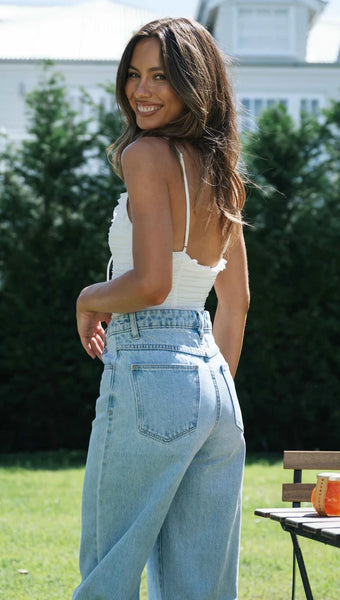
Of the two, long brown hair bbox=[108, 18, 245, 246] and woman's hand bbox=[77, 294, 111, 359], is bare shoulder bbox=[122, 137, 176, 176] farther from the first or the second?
woman's hand bbox=[77, 294, 111, 359]

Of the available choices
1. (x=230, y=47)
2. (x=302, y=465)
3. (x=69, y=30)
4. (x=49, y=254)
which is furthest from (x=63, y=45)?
(x=302, y=465)

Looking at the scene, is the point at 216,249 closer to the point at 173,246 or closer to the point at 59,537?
the point at 173,246

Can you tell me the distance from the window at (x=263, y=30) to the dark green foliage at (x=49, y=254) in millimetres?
9184

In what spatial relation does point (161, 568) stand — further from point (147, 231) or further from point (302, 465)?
point (302, 465)

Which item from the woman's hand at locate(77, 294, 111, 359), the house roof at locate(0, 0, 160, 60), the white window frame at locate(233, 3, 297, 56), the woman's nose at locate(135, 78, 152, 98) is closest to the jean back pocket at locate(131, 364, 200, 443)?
the woman's hand at locate(77, 294, 111, 359)

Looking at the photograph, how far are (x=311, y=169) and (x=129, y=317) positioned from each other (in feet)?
26.5

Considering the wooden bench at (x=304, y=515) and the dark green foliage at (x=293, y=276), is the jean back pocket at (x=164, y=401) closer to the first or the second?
the wooden bench at (x=304, y=515)

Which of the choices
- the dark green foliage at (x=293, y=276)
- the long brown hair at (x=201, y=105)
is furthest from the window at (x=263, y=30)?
the long brown hair at (x=201, y=105)

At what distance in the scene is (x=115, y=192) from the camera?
9.55m

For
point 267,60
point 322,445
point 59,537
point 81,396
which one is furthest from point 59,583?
point 267,60

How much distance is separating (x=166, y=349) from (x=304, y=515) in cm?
86

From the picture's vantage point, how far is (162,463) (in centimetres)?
184

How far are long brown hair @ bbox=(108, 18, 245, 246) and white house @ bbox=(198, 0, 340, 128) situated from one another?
15.5m

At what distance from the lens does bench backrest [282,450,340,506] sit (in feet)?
9.29
